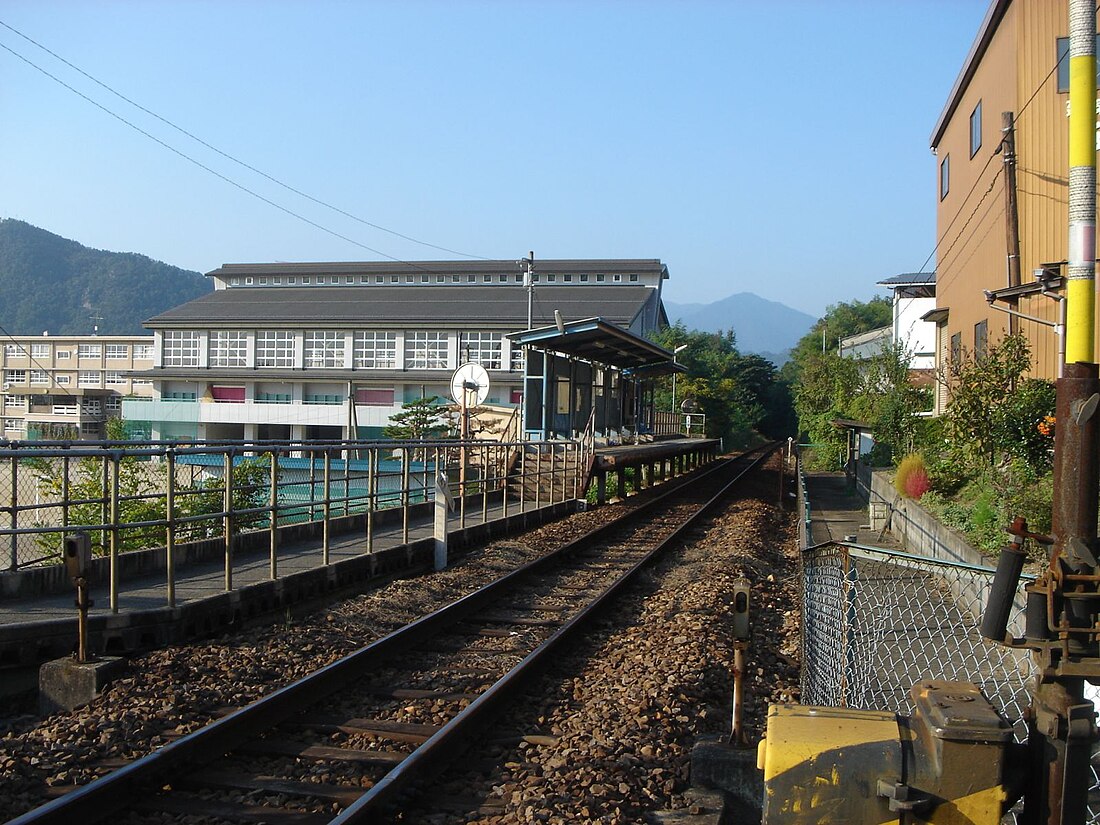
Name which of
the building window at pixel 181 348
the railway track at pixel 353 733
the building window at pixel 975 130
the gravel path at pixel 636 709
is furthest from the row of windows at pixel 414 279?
the railway track at pixel 353 733

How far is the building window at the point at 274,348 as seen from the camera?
187ft

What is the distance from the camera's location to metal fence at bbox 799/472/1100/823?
5.20 meters

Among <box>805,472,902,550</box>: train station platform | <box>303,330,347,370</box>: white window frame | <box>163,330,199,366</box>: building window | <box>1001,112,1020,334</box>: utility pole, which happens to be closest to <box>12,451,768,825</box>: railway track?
<box>805,472,902,550</box>: train station platform

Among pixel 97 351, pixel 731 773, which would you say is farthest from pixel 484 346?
pixel 731 773

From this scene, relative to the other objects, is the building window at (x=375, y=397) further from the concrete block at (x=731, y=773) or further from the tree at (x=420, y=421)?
the concrete block at (x=731, y=773)

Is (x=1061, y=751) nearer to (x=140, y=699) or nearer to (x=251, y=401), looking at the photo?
(x=140, y=699)

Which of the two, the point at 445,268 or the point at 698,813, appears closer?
the point at 698,813

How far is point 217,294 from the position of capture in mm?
67438

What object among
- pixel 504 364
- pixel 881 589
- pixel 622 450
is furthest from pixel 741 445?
pixel 881 589

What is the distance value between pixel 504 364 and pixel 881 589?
4324 centimetres

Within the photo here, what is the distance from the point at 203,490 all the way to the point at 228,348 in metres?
50.8

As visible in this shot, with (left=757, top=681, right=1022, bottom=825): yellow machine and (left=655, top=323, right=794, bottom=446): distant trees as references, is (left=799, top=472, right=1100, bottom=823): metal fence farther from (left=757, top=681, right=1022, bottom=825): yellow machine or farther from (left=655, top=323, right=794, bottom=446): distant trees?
(left=655, top=323, right=794, bottom=446): distant trees

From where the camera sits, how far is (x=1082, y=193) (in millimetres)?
3549

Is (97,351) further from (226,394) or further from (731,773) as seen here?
(731,773)
